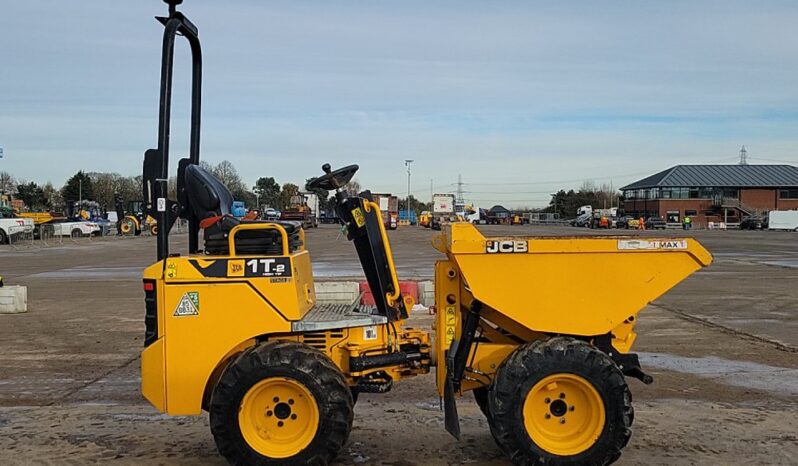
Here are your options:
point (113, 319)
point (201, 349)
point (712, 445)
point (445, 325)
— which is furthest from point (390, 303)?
point (113, 319)

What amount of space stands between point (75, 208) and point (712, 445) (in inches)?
2159

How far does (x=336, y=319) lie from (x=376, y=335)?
331 mm

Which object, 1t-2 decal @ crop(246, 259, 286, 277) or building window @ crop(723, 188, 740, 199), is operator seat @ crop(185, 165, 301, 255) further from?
building window @ crop(723, 188, 740, 199)

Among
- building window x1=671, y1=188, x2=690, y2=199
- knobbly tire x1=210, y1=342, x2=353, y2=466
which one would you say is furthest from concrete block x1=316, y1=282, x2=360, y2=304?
→ building window x1=671, y1=188, x2=690, y2=199

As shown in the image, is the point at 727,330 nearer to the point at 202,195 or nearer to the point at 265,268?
the point at 265,268

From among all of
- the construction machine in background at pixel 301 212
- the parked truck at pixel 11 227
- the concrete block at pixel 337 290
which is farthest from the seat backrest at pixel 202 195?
the construction machine in background at pixel 301 212

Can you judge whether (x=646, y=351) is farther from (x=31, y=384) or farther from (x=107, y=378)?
(x=31, y=384)

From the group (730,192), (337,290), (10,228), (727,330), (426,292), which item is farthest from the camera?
(730,192)

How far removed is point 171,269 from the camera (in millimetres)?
4793

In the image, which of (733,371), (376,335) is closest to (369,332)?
(376,335)

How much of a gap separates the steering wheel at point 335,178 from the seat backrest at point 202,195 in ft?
2.55

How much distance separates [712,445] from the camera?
214 inches

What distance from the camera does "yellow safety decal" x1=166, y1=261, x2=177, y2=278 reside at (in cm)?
477

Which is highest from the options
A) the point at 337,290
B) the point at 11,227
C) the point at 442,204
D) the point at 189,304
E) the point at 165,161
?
the point at 442,204
